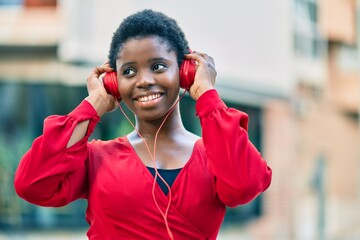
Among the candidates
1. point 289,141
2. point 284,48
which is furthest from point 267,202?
point 284,48

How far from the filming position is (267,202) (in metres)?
14.1

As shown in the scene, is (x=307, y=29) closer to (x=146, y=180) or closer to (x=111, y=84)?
(x=111, y=84)

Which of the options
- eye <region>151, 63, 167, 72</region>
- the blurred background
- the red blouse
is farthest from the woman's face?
the blurred background

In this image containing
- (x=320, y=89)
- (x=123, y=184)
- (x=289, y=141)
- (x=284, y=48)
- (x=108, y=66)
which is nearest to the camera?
(x=123, y=184)

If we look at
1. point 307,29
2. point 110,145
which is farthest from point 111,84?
point 307,29

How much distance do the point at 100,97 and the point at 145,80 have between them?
17 centimetres

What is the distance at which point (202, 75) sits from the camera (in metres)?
2.32

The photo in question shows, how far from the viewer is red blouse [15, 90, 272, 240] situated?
7.20ft

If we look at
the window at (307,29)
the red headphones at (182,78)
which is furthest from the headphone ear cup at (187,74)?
the window at (307,29)

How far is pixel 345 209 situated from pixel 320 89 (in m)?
3.41

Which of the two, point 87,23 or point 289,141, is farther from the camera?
point 289,141

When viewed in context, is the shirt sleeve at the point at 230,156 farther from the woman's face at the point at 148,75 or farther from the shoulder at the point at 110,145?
the shoulder at the point at 110,145

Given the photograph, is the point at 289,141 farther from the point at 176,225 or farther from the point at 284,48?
the point at 176,225

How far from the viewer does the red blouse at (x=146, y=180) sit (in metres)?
2.19
